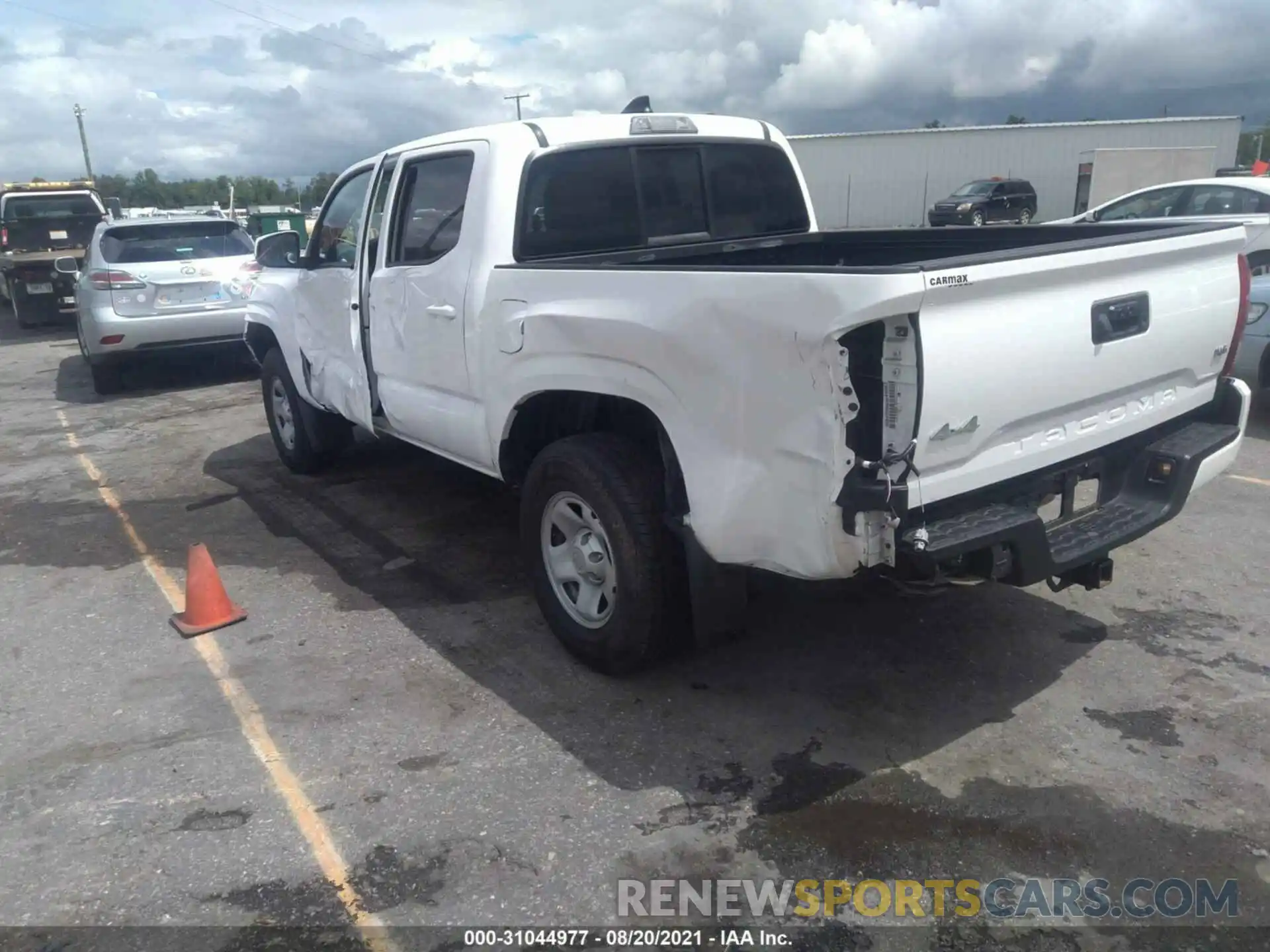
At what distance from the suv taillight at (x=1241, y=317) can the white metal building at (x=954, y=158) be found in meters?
33.0

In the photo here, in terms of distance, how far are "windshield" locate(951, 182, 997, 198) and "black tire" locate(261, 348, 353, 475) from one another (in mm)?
28197

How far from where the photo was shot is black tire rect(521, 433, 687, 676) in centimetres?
369

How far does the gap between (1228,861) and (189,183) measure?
241ft

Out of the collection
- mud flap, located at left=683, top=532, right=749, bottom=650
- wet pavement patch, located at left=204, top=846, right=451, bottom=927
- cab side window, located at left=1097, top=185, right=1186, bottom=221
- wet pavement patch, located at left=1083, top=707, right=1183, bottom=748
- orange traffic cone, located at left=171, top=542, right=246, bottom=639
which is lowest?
wet pavement patch, located at left=204, top=846, right=451, bottom=927

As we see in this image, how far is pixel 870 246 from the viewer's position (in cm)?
514

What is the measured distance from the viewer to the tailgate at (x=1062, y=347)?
2848 mm

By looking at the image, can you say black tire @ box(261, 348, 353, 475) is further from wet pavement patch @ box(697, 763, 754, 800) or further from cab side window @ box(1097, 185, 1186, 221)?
cab side window @ box(1097, 185, 1186, 221)

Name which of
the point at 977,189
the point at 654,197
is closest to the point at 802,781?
the point at 654,197

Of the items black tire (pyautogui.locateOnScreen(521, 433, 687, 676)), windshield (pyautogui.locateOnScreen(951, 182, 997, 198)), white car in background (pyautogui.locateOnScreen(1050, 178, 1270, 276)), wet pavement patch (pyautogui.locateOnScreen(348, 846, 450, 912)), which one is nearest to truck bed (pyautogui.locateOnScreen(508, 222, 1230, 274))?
black tire (pyautogui.locateOnScreen(521, 433, 687, 676))

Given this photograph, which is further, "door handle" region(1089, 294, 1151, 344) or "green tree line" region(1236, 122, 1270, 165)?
"green tree line" region(1236, 122, 1270, 165)

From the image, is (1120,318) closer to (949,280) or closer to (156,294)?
(949,280)

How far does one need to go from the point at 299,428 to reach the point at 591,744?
427cm

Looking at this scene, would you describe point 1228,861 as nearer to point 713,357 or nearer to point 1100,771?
point 1100,771

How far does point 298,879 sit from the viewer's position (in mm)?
3020
